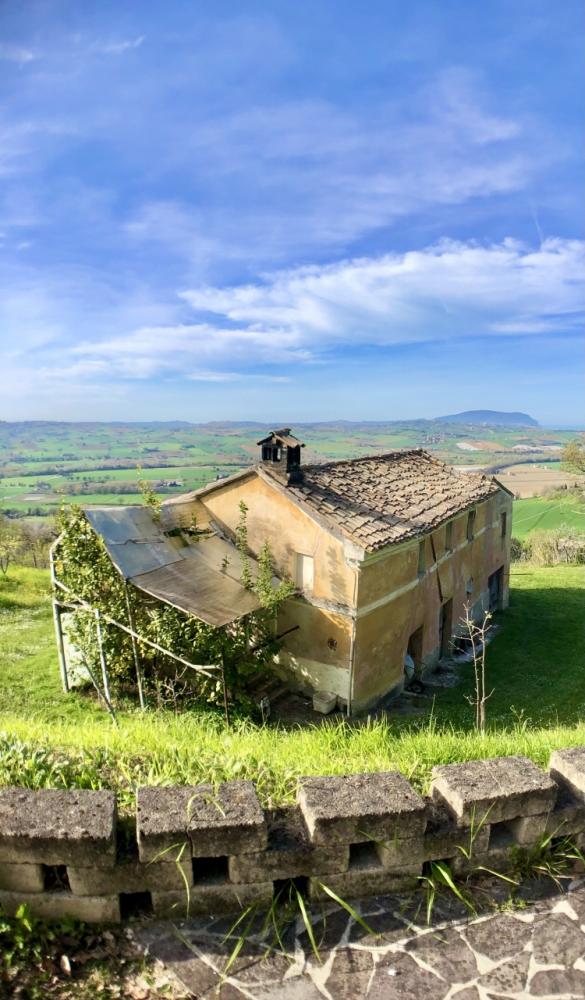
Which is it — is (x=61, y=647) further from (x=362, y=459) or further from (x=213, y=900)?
(x=213, y=900)

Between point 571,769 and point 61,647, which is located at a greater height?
point 571,769

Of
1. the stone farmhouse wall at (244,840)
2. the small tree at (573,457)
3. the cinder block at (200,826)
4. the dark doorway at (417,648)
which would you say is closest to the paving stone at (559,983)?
the stone farmhouse wall at (244,840)

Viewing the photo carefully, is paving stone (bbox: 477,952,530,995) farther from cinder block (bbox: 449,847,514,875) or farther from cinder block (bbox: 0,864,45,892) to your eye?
cinder block (bbox: 0,864,45,892)

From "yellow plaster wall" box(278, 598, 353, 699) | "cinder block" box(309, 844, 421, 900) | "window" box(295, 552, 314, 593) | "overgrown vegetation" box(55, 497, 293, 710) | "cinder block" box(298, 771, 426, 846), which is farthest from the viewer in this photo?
"window" box(295, 552, 314, 593)

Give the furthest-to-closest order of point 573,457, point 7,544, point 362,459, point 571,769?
point 573,457 < point 7,544 < point 362,459 < point 571,769

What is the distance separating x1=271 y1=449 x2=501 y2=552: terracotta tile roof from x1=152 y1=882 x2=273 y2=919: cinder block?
28.8 ft

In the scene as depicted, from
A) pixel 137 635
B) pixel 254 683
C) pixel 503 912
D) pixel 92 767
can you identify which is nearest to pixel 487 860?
pixel 503 912

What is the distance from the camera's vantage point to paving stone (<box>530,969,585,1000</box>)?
3.46 m

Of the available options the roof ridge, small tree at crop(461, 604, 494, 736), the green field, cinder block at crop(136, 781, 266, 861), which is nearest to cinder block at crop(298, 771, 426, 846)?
cinder block at crop(136, 781, 266, 861)

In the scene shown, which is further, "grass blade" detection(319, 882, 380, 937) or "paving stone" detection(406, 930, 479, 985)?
"grass blade" detection(319, 882, 380, 937)

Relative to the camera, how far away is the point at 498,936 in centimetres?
380

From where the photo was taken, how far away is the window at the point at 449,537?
1730 cm

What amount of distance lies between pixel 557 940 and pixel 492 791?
97cm

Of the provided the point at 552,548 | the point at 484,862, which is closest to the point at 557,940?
the point at 484,862
